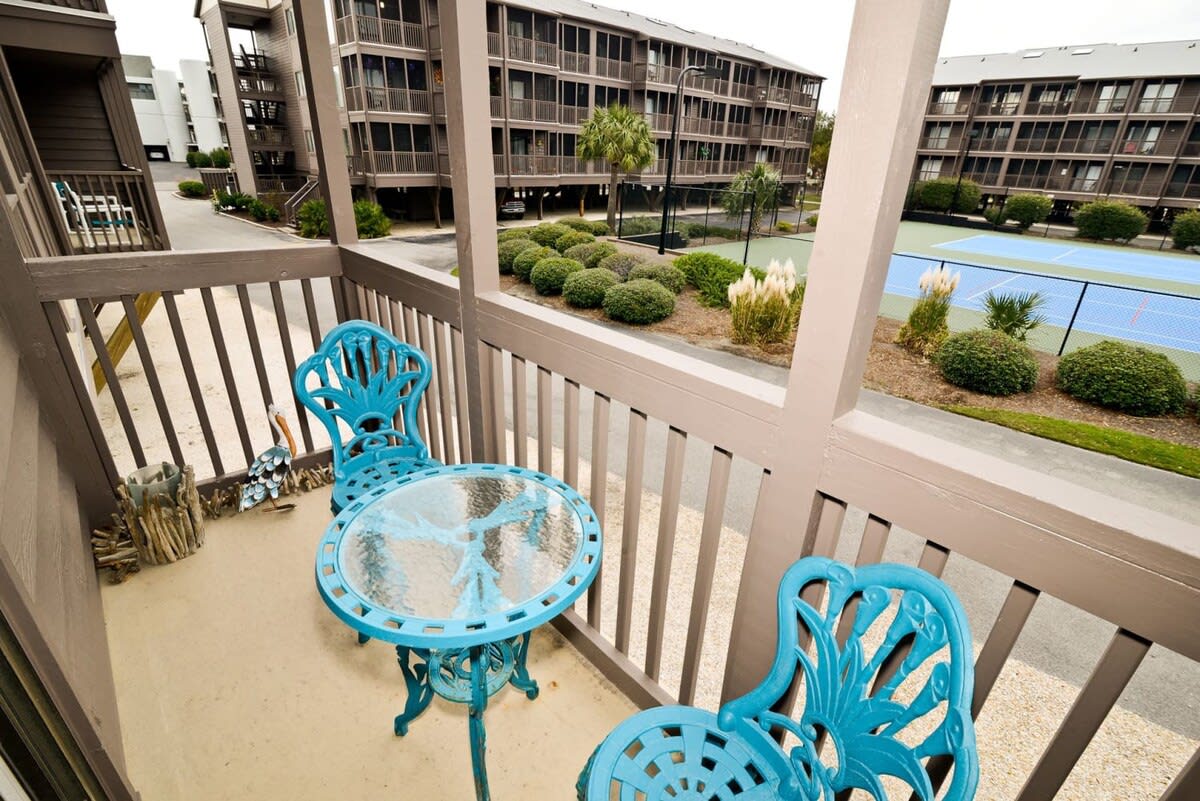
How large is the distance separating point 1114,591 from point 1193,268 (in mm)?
27380

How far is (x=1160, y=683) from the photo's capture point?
2.68m

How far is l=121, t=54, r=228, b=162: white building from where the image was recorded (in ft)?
113

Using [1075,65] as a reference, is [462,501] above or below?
below

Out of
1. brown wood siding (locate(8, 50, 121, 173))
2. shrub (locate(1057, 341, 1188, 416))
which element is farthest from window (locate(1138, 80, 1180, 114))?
brown wood siding (locate(8, 50, 121, 173))

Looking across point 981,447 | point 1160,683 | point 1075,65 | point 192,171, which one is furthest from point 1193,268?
point 192,171

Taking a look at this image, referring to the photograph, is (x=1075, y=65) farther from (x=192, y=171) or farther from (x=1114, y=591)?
(x=192, y=171)

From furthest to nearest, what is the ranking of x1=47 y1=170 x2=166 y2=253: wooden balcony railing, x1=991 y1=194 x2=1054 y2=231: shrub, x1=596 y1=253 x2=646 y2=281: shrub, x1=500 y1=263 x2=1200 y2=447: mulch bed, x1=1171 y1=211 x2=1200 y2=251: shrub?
x1=991 y1=194 x2=1054 y2=231: shrub
x1=1171 y1=211 x2=1200 y2=251: shrub
x1=596 y1=253 x2=646 y2=281: shrub
x1=47 y1=170 x2=166 y2=253: wooden balcony railing
x1=500 y1=263 x2=1200 y2=447: mulch bed

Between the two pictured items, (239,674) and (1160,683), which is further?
(1160,683)

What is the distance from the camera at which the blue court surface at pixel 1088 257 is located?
58.3 feet

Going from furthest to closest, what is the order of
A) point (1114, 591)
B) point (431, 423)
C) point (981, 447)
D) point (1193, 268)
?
1. point (1193, 268)
2. point (981, 447)
3. point (431, 423)
4. point (1114, 591)

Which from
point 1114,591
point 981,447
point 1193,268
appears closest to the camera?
point 1114,591

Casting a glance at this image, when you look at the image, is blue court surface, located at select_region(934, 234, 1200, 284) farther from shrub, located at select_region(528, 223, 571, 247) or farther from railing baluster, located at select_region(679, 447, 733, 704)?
railing baluster, located at select_region(679, 447, 733, 704)

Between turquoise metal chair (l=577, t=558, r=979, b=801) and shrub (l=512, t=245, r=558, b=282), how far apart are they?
9.75 metres

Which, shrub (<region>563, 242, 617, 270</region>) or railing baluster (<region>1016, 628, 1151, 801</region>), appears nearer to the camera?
railing baluster (<region>1016, 628, 1151, 801</region>)
